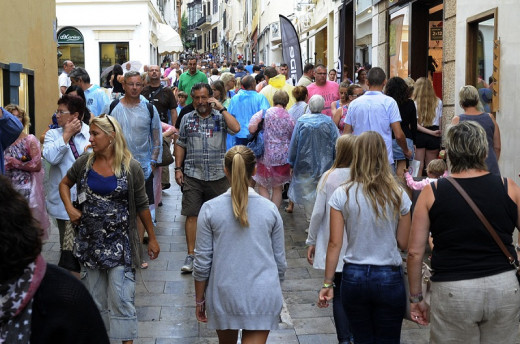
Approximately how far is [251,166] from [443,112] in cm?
759

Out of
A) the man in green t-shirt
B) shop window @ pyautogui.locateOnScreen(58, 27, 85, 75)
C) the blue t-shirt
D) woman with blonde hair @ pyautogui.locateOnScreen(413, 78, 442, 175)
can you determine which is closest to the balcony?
shop window @ pyautogui.locateOnScreen(58, 27, 85, 75)

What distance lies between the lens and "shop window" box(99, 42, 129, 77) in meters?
27.8

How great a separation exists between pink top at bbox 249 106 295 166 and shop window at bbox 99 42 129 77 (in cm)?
1892

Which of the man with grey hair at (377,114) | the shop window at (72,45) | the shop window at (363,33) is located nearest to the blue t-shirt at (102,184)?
the man with grey hair at (377,114)

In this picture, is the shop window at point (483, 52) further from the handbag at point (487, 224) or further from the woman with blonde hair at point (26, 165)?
the handbag at point (487, 224)

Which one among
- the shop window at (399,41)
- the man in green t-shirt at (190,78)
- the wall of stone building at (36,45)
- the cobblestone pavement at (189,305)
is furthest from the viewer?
the man in green t-shirt at (190,78)

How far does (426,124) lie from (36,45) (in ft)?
25.6

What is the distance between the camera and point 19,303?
2.29m

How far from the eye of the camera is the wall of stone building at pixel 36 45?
12.3 metres

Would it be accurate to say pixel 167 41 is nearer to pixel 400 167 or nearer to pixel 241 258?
pixel 400 167

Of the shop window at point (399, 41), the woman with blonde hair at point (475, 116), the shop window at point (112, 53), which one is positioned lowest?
the woman with blonde hair at point (475, 116)

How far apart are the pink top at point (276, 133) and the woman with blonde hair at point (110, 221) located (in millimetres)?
4508

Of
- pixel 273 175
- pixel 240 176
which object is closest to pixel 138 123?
pixel 273 175

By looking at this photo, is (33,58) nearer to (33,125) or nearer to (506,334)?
(33,125)
